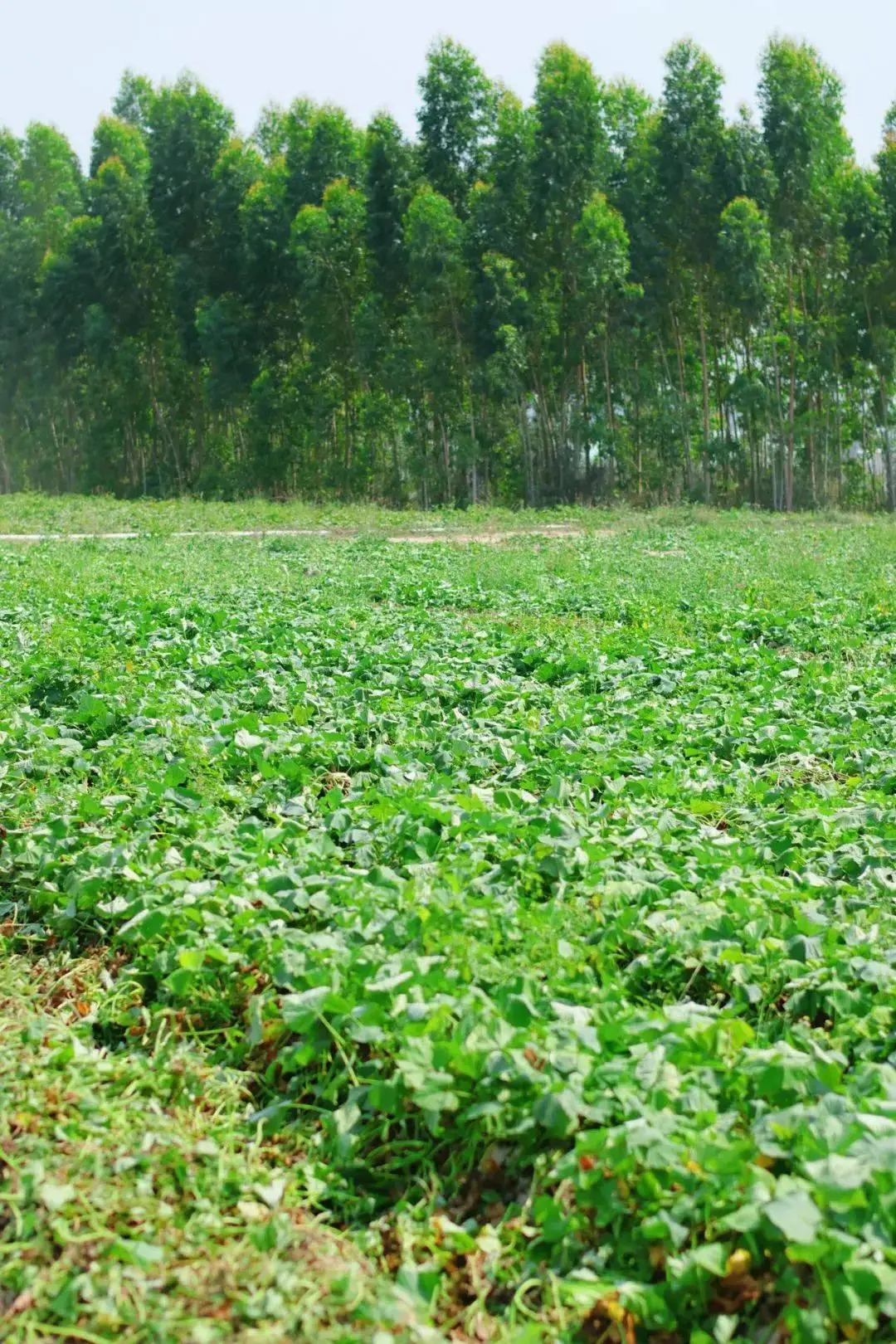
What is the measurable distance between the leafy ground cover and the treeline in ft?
77.2

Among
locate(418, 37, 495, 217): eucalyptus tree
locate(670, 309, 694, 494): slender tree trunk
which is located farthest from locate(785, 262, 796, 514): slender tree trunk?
locate(418, 37, 495, 217): eucalyptus tree

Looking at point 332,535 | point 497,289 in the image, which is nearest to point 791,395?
point 497,289

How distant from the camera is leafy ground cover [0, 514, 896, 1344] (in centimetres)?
218

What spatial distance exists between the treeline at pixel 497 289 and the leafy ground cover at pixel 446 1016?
2354cm

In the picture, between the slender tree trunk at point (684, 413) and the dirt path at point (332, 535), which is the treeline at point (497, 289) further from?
the dirt path at point (332, 535)

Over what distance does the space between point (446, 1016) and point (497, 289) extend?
86.5ft

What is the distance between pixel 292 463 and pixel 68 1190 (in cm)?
3375

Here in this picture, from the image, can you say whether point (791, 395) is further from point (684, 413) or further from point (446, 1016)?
point (446, 1016)

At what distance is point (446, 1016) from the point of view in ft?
8.86

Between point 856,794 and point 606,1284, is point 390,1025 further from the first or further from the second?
point 856,794

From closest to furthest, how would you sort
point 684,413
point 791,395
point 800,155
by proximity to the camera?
point 800,155, point 791,395, point 684,413

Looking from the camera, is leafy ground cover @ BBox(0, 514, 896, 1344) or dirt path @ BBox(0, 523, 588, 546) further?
dirt path @ BBox(0, 523, 588, 546)

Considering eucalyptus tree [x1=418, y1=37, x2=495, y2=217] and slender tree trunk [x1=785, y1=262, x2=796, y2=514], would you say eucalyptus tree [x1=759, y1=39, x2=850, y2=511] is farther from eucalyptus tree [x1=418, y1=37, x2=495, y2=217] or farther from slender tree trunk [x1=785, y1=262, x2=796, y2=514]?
eucalyptus tree [x1=418, y1=37, x2=495, y2=217]

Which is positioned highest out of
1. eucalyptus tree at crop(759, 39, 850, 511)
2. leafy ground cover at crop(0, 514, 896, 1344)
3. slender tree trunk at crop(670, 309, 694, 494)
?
eucalyptus tree at crop(759, 39, 850, 511)
